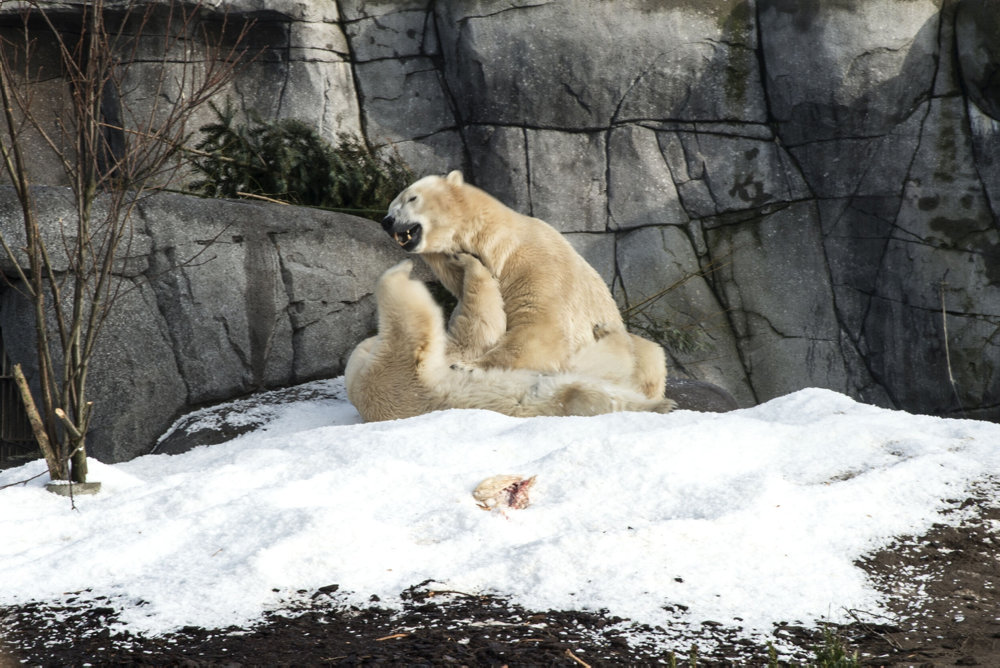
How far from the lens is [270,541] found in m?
2.82

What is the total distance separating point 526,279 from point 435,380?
28.6 inches

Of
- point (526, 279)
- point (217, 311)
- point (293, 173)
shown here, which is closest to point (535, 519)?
point (526, 279)

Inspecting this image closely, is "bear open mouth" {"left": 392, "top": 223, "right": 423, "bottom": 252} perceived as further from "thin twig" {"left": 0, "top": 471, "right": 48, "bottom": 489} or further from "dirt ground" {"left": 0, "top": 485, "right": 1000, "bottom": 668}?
"dirt ground" {"left": 0, "top": 485, "right": 1000, "bottom": 668}

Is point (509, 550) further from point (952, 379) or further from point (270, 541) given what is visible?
point (952, 379)

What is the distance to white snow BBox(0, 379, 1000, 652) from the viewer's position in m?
2.56

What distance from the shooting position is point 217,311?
5.87m

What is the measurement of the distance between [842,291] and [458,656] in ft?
25.6

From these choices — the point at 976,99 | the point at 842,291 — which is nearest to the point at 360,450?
the point at 842,291

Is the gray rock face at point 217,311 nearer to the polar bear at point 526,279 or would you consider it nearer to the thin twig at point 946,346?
the polar bear at point 526,279

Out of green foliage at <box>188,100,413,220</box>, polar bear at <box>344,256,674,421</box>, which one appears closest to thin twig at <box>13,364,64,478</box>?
polar bear at <box>344,256,674,421</box>

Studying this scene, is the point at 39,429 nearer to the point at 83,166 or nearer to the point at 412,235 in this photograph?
the point at 83,166

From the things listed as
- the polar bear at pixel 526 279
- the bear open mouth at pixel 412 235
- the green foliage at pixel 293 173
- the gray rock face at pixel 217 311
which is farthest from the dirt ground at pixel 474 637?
the green foliage at pixel 293 173

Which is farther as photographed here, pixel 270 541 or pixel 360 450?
pixel 360 450

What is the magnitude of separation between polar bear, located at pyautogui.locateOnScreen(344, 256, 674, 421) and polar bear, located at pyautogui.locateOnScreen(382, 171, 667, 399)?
0.16 meters
